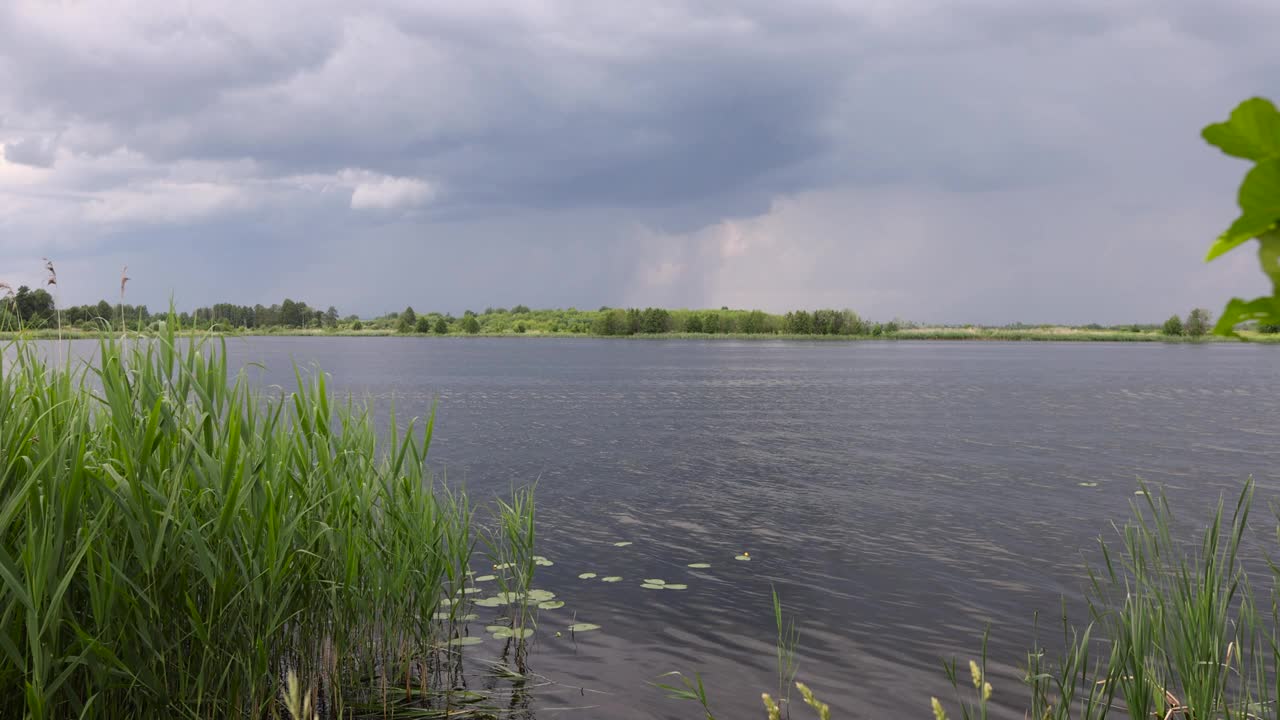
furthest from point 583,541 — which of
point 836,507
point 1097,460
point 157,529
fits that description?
point 1097,460

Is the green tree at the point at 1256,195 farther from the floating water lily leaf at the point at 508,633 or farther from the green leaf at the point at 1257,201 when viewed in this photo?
the floating water lily leaf at the point at 508,633

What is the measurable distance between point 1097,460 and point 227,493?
26.8 m

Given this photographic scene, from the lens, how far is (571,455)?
→ 27578 mm

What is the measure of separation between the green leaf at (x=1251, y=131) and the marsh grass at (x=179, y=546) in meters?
4.87

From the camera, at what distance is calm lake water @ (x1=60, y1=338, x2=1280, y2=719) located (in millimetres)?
10156

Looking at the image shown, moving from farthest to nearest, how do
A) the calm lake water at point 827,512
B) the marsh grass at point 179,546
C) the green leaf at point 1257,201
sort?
the calm lake water at point 827,512
the marsh grass at point 179,546
the green leaf at point 1257,201

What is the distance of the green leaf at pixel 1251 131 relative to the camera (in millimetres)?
1166

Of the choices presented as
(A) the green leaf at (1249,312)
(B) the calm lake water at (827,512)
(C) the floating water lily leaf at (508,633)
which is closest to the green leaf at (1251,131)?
(A) the green leaf at (1249,312)

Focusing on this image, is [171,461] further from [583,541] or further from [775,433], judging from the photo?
[775,433]

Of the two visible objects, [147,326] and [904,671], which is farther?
[904,671]

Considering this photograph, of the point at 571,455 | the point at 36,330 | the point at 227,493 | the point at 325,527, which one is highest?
the point at 36,330

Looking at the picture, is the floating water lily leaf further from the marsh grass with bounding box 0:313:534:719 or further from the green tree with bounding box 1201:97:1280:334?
the green tree with bounding box 1201:97:1280:334

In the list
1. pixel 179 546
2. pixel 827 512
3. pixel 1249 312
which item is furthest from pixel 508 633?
pixel 827 512

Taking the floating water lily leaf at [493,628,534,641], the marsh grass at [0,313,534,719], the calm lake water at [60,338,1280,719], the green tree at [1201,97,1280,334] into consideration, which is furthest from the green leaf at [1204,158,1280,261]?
the floating water lily leaf at [493,628,534,641]
